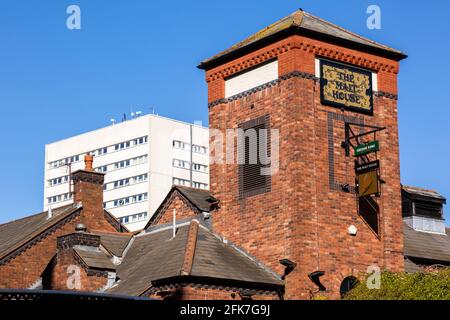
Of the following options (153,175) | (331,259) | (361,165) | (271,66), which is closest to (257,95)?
(271,66)

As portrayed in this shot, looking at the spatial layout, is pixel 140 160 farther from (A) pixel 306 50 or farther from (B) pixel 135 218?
(A) pixel 306 50

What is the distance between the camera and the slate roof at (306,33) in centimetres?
3747

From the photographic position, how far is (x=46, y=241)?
140 ft

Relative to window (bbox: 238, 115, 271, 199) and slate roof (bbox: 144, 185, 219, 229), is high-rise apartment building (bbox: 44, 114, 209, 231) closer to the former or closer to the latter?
→ slate roof (bbox: 144, 185, 219, 229)

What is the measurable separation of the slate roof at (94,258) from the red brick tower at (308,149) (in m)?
4.86

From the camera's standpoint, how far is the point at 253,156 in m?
38.3

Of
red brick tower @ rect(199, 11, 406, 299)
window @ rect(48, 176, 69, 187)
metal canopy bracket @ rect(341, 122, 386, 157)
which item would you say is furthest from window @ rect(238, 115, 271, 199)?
window @ rect(48, 176, 69, 187)

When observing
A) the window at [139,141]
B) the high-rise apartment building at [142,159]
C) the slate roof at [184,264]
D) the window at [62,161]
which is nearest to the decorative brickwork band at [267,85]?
the slate roof at [184,264]

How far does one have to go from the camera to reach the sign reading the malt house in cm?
3769

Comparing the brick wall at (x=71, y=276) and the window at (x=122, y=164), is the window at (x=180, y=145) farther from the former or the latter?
the brick wall at (x=71, y=276)

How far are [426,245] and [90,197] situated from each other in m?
16.7

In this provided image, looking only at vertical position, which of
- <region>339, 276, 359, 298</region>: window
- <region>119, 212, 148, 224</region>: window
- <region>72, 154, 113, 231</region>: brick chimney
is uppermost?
<region>119, 212, 148, 224</region>: window

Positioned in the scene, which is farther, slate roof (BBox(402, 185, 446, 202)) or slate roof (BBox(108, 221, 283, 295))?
slate roof (BBox(402, 185, 446, 202))

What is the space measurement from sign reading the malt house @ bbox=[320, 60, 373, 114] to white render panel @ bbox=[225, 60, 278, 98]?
6.85 ft
